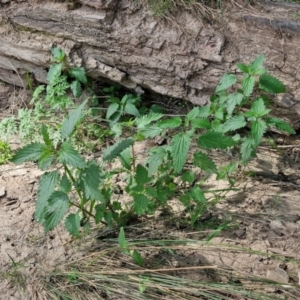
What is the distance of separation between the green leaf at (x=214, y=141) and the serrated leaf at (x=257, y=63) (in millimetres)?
627

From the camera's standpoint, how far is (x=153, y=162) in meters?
2.45

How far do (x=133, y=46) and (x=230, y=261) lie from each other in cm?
156

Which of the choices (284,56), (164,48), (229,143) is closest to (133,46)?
(164,48)

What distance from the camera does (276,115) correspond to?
9.96ft

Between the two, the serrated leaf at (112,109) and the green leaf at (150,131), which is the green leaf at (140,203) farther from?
the serrated leaf at (112,109)

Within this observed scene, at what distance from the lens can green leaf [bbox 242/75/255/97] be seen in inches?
106

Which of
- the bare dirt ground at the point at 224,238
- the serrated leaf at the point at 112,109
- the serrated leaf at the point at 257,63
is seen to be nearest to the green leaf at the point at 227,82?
the serrated leaf at the point at 257,63

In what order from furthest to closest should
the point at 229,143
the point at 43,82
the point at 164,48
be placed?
the point at 43,82 → the point at 164,48 → the point at 229,143

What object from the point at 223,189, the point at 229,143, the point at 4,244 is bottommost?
the point at 4,244

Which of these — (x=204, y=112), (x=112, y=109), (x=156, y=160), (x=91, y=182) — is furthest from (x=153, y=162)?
(x=112, y=109)

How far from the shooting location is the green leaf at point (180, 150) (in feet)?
7.43

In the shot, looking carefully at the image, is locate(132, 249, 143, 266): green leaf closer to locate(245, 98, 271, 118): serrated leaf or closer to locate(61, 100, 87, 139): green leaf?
locate(61, 100, 87, 139): green leaf

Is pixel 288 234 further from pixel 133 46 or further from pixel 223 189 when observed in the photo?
pixel 133 46

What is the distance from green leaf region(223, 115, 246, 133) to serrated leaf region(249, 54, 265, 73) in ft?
0.96
